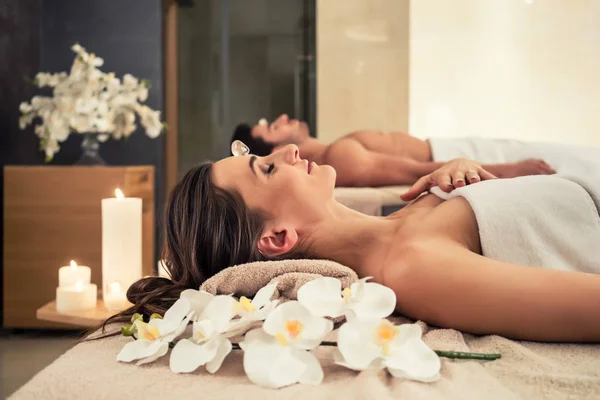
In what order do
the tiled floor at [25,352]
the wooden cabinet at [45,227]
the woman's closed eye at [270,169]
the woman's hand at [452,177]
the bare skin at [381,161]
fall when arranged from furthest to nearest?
the wooden cabinet at [45,227] → the tiled floor at [25,352] → the bare skin at [381,161] → the woman's hand at [452,177] → the woman's closed eye at [270,169]

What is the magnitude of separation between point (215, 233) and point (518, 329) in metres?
0.51

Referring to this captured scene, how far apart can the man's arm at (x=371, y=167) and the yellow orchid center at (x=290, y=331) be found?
1.38 meters

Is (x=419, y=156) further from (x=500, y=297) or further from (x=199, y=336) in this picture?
(x=199, y=336)

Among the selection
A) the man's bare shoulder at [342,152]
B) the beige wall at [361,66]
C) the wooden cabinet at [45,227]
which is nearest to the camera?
the man's bare shoulder at [342,152]

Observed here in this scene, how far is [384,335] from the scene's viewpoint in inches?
25.6

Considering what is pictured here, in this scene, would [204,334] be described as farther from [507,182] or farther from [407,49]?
[407,49]

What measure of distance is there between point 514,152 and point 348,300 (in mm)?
1580

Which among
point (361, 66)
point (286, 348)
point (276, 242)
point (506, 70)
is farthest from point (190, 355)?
point (506, 70)

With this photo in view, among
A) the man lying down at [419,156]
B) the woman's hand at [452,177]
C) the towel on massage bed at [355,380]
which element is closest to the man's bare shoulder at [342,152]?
the man lying down at [419,156]

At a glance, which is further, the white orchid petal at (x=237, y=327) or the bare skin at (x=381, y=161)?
the bare skin at (x=381, y=161)

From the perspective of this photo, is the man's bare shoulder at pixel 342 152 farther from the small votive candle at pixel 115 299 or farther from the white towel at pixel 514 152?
the small votive candle at pixel 115 299

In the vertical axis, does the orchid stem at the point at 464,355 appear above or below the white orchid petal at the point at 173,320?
below

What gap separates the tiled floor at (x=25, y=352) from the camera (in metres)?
1.95

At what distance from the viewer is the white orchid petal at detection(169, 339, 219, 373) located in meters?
0.68
